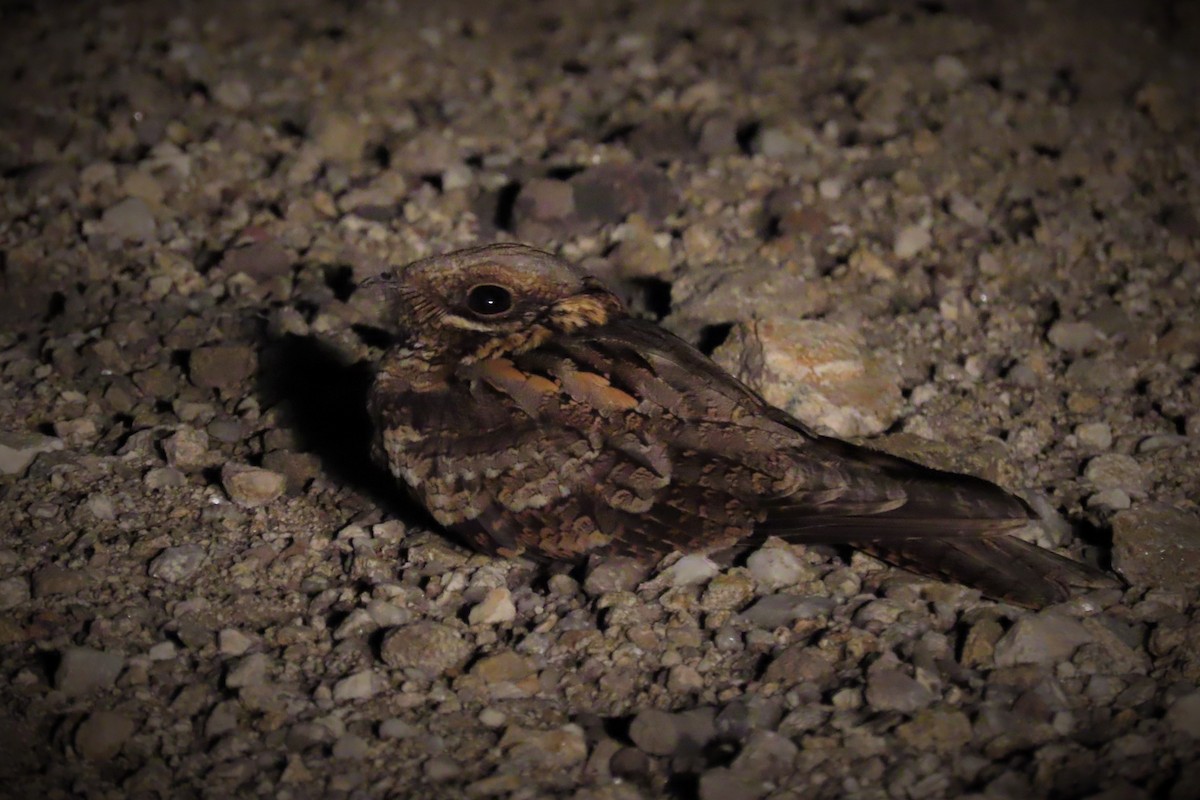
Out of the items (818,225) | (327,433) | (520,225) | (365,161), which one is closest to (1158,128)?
(818,225)

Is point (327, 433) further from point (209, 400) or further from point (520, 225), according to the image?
point (520, 225)

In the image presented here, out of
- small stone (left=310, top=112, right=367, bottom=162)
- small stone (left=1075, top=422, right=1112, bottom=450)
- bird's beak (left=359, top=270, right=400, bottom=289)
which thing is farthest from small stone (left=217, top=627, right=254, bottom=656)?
small stone (left=310, top=112, right=367, bottom=162)

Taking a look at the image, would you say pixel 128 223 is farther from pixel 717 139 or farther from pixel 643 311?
pixel 717 139

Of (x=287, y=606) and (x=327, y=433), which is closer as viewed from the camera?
(x=287, y=606)

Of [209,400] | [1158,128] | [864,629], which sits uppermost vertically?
[1158,128]

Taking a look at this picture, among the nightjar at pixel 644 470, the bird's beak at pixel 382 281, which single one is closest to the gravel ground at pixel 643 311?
the nightjar at pixel 644 470

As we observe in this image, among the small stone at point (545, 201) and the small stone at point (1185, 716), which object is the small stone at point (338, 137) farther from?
the small stone at point (1185, 716)

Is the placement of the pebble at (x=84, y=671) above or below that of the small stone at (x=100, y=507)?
above
